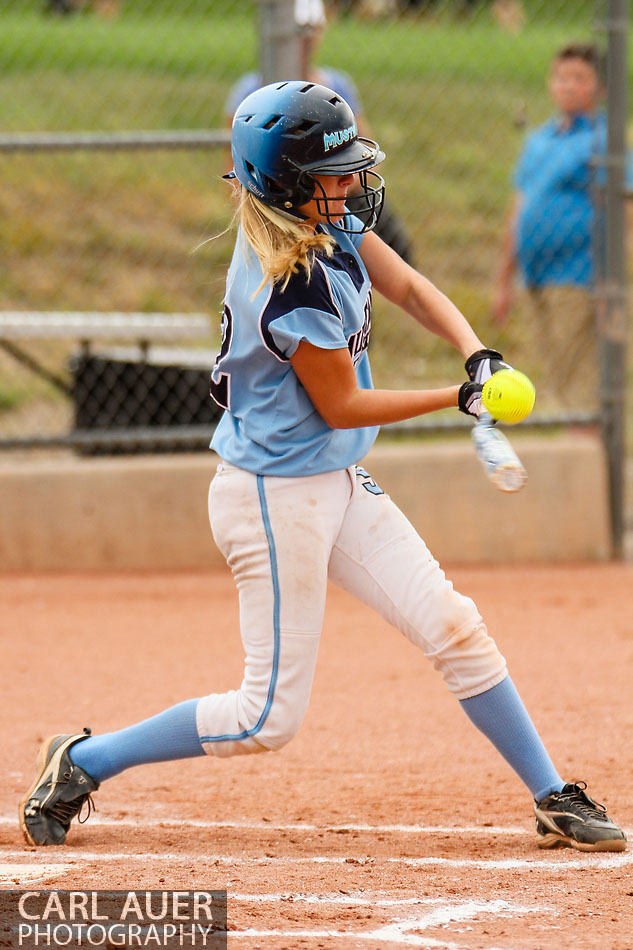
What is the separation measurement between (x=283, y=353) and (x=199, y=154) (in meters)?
8.88

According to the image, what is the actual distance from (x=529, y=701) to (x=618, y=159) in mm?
3277

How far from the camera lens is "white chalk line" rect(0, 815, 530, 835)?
3.32m

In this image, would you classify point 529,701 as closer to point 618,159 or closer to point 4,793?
point 4,793

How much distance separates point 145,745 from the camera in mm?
3234

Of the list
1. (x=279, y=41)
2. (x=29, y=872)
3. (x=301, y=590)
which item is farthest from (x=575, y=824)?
(x=279, y=41)

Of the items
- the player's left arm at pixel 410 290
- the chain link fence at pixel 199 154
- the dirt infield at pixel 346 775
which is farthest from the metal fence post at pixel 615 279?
the player's left arm at pixel 410 290

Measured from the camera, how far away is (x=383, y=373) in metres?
8.27

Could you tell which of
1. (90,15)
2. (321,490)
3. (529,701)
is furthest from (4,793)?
(90,15)

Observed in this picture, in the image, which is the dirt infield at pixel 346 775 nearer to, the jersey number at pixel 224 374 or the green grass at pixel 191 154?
the jersey number at pixel 224 374

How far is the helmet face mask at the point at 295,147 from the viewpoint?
290cm

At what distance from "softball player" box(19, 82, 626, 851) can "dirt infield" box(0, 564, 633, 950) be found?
0.88 ft

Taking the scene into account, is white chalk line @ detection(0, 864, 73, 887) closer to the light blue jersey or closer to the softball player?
the softball player

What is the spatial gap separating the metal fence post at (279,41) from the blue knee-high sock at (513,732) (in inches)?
160

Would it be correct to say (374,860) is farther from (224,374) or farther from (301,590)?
(224,374)
